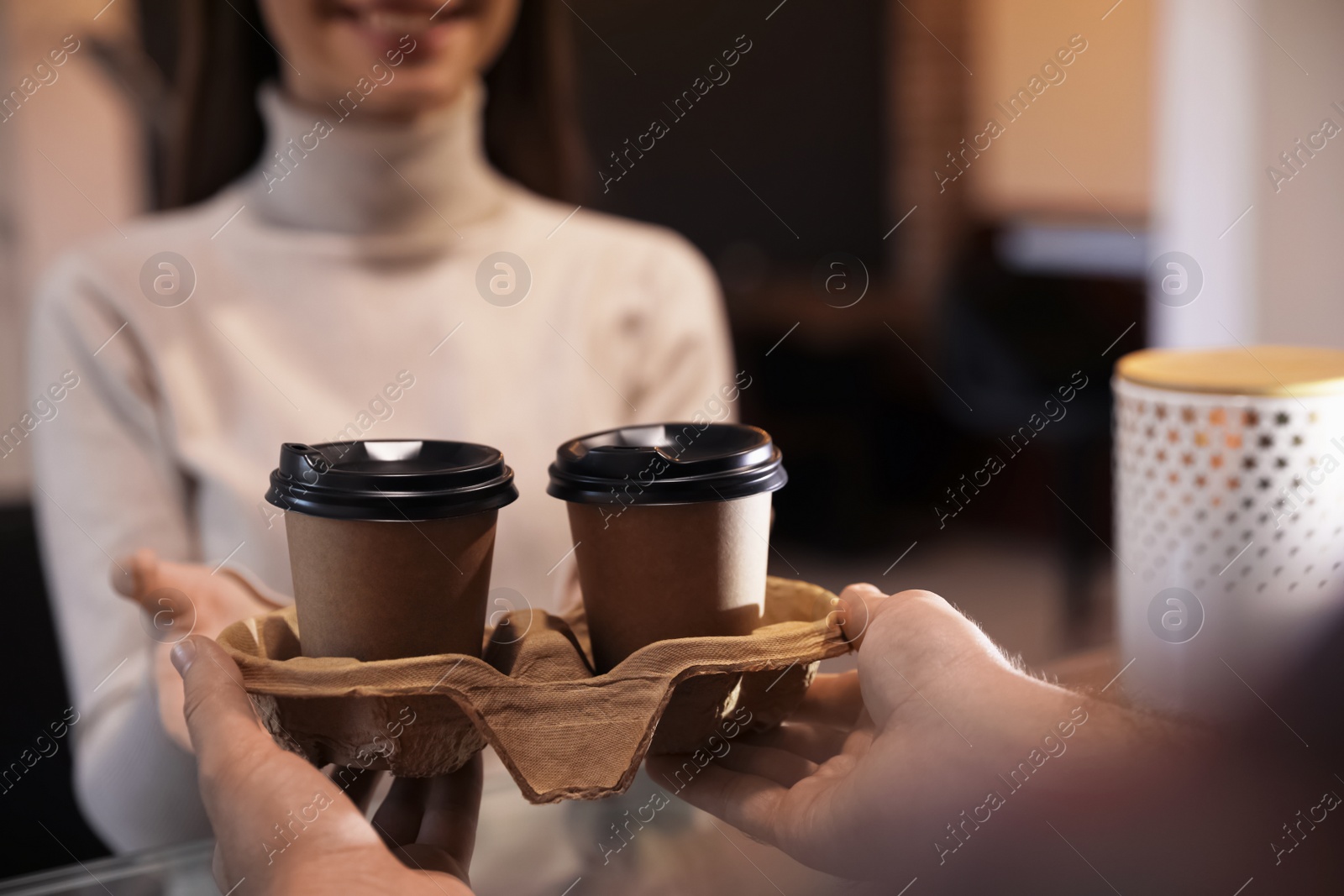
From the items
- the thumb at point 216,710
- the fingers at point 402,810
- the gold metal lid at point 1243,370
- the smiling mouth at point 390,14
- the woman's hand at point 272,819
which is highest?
the smiling mouth at point 390,14

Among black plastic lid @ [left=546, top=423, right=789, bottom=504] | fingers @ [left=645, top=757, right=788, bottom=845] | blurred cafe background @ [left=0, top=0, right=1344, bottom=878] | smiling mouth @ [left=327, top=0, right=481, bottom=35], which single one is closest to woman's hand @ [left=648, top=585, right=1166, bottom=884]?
fingers @ [left=645, top=757, right=788, bottom=845]

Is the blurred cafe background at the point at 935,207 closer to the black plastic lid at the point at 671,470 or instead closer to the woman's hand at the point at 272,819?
the black plastic lid at the point at 671,470

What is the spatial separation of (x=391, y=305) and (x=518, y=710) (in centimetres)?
82

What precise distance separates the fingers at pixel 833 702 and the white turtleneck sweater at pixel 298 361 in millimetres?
443

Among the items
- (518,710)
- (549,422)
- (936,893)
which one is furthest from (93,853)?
(936,893)

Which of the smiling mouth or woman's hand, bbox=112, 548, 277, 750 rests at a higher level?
the smiling mouth

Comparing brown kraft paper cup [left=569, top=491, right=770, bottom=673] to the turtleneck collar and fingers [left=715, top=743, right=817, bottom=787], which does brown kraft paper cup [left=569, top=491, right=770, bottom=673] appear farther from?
the turtleneck collar

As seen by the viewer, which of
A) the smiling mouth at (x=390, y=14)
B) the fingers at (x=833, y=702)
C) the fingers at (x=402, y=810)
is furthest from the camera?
the smiling mouth at (x=390, y=14)

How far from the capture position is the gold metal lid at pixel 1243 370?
79cm

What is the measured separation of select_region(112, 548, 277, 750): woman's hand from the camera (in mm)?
798

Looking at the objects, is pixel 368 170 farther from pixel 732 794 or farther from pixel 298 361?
pixel 732 794

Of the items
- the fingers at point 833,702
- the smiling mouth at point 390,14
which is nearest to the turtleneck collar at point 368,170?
the smiling mouth at point 390,14

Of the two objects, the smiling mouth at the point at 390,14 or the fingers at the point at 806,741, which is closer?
the fingers at the point at 806,741

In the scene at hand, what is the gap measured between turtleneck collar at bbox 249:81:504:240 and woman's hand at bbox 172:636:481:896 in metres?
0.79
